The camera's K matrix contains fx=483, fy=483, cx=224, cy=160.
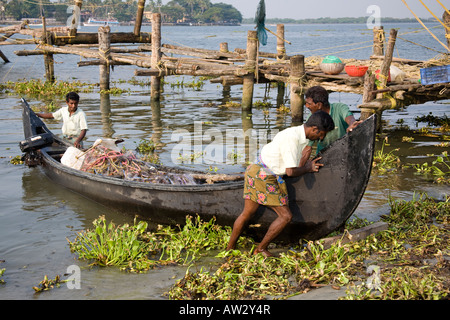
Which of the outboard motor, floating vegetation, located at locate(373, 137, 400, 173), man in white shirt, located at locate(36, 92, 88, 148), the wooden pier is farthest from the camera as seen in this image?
the wooden pier

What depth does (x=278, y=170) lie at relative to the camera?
192 inches

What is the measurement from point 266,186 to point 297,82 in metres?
7.05

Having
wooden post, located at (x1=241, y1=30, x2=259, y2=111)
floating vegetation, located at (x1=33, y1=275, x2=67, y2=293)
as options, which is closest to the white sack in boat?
floating vegetation, located at (x1=33, y1=275, x2=67, y2=293)

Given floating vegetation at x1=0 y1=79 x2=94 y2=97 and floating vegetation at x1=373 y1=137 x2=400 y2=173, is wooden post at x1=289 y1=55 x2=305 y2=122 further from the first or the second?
floating vegetation at x1=0 y1=79 x2=94 y2=97

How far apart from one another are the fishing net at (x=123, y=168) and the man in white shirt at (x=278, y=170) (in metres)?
1.78

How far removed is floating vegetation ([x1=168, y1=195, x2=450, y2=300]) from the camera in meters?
4.14

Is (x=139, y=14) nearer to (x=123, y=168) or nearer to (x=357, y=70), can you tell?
(x=357, y=70)

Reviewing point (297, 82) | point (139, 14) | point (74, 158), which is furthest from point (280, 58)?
point (74, 158)

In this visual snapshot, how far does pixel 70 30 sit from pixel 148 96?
12.1 feet

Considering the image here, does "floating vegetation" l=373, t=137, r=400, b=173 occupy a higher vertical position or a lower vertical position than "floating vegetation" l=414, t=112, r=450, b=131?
lower

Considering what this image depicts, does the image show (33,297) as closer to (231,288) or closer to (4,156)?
(231,288)

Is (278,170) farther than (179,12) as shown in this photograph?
No

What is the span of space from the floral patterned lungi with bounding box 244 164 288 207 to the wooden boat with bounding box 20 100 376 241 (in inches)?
10.2
